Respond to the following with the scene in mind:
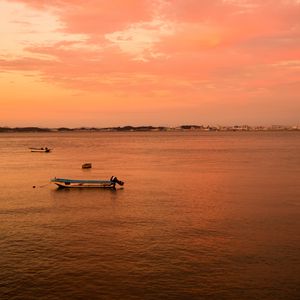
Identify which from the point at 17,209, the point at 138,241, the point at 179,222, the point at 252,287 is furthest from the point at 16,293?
the point at 17,209

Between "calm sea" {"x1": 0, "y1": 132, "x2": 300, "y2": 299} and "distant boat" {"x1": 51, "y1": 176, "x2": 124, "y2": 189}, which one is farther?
"distant boat" {"x1": 51, "y1": 176, "x2": 124, "y2": 189}

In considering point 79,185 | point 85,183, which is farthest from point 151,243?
point 79,185

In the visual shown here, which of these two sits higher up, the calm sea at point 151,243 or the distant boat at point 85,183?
the distant boat at point 85,183

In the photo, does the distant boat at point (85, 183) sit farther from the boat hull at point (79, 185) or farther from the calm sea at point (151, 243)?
the calm sea at point (151, 243)

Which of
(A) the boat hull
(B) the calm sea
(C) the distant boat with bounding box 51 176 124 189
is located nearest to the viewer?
(B) the calm sea

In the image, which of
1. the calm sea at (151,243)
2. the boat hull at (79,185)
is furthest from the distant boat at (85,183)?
the calm sea at (151,243)

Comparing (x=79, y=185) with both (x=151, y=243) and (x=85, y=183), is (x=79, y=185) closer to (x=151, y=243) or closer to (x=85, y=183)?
(x=85, y=183)

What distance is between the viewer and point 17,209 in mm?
44094

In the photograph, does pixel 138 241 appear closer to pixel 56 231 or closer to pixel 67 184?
pixel 56 231

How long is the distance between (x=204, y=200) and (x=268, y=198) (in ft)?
26.9

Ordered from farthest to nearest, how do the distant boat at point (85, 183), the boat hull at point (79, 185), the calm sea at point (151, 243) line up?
the boat hull at point (79, 185) → the distant boat at point (85, 183) → the calm sea at point (151, 243)

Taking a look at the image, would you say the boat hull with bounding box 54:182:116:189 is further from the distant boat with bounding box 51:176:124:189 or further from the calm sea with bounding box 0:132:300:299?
the calm sea with bounding box 0:132:300:299

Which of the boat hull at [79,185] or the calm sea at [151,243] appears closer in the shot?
the calm sea at [151,243]

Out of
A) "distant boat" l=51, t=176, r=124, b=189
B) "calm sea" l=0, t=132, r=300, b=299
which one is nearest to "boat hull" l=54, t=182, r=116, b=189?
"distant boat" l=51, t=176, r=124, b=189
